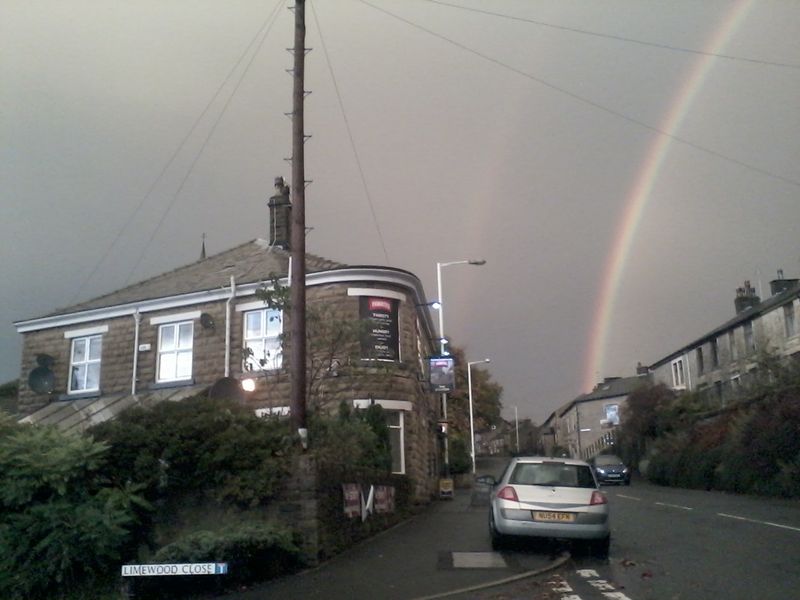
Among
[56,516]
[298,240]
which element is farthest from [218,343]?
[56,516]

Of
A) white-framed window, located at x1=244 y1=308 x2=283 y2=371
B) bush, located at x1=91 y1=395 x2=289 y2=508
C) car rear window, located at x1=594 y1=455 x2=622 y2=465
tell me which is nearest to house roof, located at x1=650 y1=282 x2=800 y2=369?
car rear window, located at x1=594 y1=455 x2=622 y2=465

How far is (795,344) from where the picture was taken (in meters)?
40.2

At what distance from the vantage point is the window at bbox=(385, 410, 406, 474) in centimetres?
2514

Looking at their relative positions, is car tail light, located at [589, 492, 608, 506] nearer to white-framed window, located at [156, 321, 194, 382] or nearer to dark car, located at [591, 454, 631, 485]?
white-framed window, located at [156, 321, 194, 382]

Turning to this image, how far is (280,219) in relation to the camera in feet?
97.6

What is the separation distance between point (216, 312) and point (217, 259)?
443 cm

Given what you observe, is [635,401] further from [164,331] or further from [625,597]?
[625,597]

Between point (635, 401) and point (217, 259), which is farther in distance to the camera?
point (635, 401)

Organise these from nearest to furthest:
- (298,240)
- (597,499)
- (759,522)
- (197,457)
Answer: (197,457)
(597,499)
(298,240)
(759,522)

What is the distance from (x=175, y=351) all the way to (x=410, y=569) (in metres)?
16.8

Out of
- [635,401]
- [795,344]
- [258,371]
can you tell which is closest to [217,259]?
[258,371]

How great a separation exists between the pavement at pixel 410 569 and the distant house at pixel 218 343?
753 cm

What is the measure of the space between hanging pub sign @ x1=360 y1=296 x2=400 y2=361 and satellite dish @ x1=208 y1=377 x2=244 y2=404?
21.2 feet

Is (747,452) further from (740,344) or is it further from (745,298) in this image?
(745,298)
